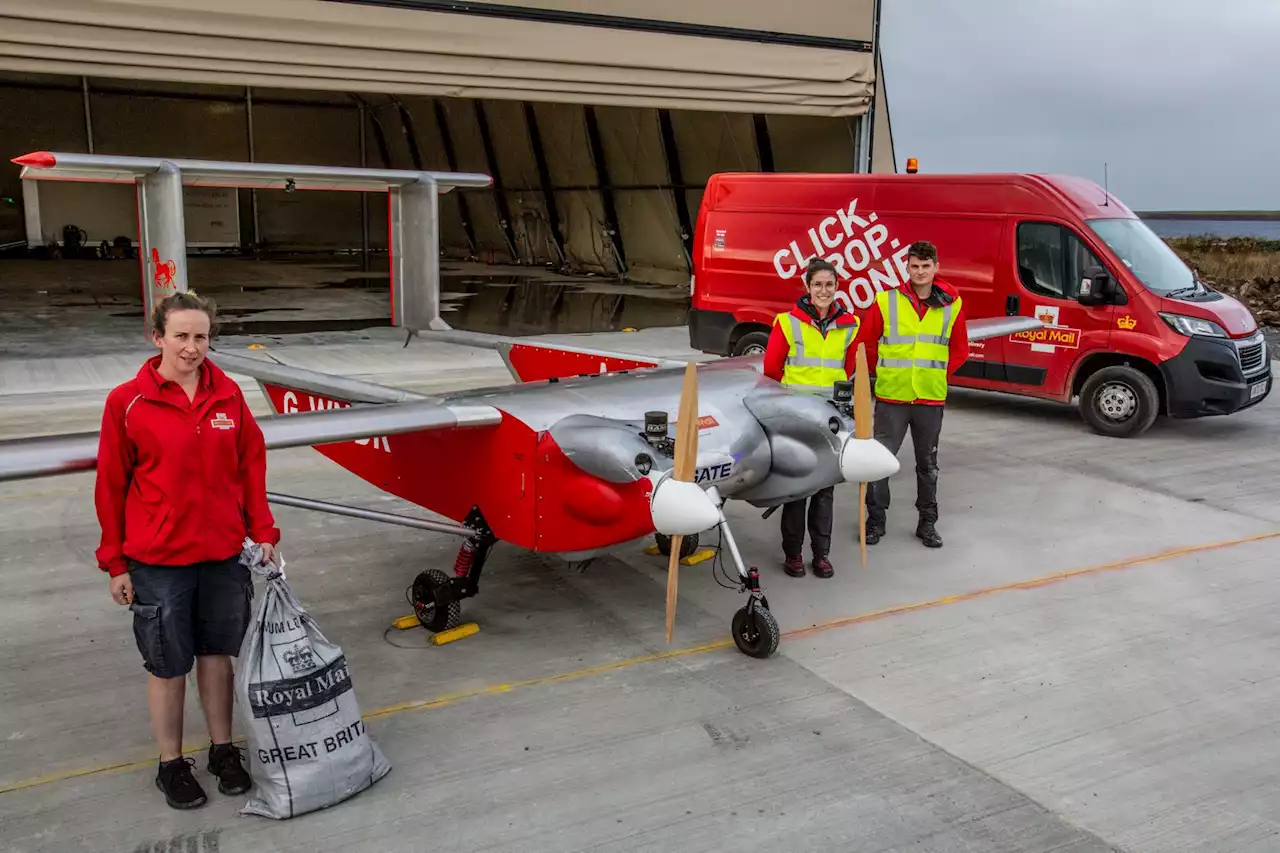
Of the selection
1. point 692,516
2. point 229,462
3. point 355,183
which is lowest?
point 692,516

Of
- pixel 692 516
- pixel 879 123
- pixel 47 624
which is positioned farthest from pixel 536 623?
pixel 879 123

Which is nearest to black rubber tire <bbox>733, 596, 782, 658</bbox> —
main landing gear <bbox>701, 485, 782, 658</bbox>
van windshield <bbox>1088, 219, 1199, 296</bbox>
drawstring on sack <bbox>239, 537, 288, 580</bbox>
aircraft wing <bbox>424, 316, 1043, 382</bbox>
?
main landing gear <bbox>701, 485, 782, 658</bbox>

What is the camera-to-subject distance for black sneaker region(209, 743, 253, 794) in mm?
3658

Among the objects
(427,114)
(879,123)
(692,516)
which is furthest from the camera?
(427,114)

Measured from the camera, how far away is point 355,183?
15.5m

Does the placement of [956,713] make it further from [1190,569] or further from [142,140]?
[142,140]

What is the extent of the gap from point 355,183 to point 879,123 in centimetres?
983

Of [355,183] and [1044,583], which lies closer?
[1044,583]

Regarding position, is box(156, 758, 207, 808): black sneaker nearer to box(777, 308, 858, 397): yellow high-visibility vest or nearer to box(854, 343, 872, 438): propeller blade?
box(854, 343, 872, 438): propeller blade

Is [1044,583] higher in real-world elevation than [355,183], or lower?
lower

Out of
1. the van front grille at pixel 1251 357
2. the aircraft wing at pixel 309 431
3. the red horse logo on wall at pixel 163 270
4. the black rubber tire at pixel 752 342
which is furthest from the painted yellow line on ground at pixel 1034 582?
the red horse logo on wall at pixel 163 270

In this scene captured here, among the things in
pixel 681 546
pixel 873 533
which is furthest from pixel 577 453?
pixel 873 533

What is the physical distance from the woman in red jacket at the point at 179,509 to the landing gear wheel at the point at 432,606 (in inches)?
58.2

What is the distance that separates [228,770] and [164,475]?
1.19m
